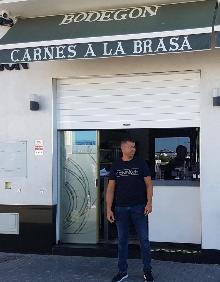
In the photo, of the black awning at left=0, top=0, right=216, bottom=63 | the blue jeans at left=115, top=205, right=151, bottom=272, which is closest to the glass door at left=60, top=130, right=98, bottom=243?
the black awning at left=0, top=0, right=216, bottom=63

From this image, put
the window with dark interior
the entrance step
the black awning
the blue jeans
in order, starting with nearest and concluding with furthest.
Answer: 1. the blue jeans
2. the black awning
3. the entrance step
4. the window with dark interior

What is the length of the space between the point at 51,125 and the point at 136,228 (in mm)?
2776

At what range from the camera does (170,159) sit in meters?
8.77

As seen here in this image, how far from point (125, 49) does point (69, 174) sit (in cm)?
274

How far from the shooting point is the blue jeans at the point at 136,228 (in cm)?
654

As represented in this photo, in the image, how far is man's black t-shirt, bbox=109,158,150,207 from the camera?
21.7 ft

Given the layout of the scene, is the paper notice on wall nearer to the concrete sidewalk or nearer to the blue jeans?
the concrete sidewalk

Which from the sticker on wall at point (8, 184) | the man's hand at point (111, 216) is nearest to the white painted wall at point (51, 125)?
the sticker on wall at point (8, 184)

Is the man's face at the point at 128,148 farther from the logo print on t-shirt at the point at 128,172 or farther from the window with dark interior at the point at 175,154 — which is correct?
the window with dark interior at the point at 175,154

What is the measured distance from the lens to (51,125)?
8.59 m

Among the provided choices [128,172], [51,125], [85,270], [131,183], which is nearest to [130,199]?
[131,183]

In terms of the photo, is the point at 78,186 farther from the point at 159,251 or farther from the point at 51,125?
the point at 159,251

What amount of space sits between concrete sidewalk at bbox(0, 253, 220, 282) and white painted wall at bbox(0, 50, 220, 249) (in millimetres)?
578

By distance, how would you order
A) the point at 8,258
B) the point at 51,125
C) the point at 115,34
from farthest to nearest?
the point at 51,125, the point at 8,258, the point at 115,34
